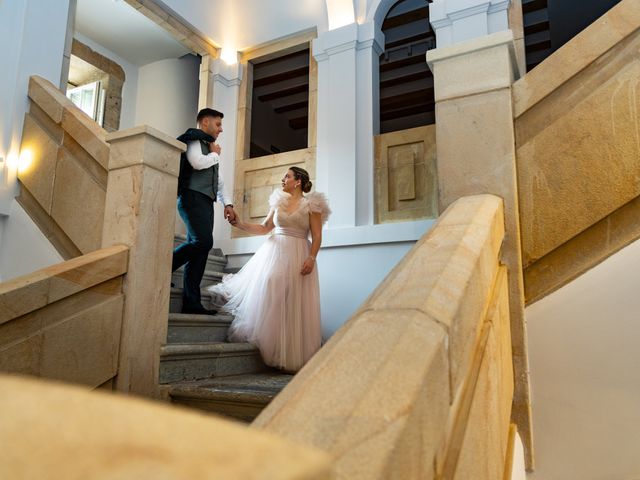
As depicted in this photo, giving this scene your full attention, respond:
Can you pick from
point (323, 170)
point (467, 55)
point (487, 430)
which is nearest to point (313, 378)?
point (487, 430)

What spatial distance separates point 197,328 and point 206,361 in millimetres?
420

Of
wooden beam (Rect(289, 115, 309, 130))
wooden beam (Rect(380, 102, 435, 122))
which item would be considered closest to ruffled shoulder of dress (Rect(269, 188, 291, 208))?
wooden beam (Rect(380, 102, 435, 122))

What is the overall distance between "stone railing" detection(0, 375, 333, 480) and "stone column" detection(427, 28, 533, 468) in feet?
7.95

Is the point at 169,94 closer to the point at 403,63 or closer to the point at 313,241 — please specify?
the point at 403,63

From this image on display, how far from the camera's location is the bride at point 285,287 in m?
3.94

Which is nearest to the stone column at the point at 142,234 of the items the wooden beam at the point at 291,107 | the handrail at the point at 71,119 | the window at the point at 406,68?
the handrail at the point at 71,119

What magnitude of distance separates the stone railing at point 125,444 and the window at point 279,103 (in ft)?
26.1

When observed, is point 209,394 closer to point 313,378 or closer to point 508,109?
point 313,378

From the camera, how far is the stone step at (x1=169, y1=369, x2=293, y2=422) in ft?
8.84

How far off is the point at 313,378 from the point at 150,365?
2.29m

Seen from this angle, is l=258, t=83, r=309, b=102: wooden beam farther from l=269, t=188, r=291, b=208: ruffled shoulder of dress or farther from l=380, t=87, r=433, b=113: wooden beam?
l=269, t=188, r=291, b=208: ruffled shoulder of dress

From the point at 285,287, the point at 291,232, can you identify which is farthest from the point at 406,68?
the point at 285,287

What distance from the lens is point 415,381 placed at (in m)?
0.94

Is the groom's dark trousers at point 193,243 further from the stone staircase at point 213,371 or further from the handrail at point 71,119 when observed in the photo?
the handrail at point 71,119
